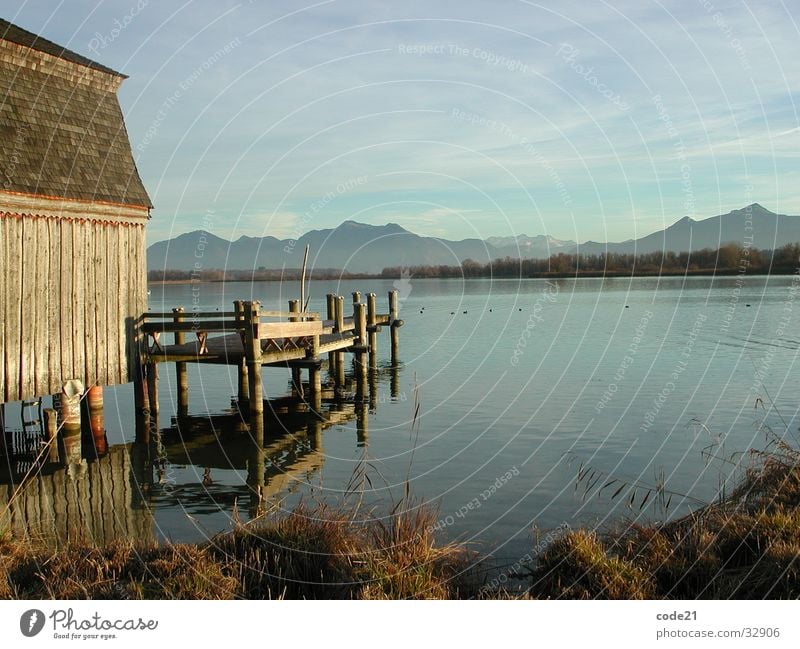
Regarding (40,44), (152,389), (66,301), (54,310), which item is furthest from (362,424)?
(40,44)

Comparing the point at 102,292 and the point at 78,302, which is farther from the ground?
the point at 102,292

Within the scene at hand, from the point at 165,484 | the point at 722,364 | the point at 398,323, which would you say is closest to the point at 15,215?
the point at 165,484

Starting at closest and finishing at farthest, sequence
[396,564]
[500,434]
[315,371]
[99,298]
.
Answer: [396,564] < [99,298] < [500,434] < [315,371]

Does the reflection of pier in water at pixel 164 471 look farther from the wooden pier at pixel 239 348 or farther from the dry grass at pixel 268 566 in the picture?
the dry grass at pixel 268 566

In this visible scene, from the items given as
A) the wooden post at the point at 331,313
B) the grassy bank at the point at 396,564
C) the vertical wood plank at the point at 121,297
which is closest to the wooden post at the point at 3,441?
the vertical wood plank at the point at 121,297

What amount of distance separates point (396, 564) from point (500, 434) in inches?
531

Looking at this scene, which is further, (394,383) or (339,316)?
(394,383)

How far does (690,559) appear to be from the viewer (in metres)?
8.55

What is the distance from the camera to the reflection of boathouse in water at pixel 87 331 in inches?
658

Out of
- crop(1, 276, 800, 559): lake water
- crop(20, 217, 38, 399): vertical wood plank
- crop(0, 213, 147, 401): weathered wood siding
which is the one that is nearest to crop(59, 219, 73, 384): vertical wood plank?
crop(0, 213, 147, 401): weathered wood siding
